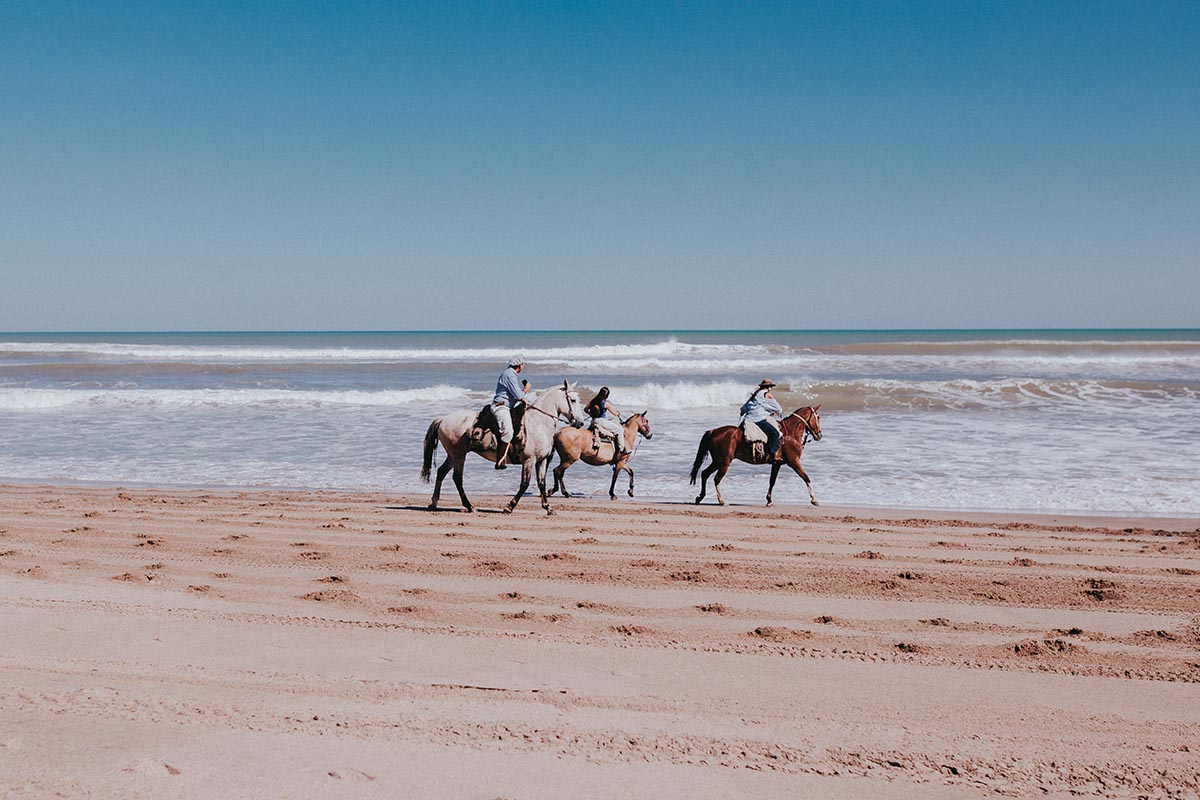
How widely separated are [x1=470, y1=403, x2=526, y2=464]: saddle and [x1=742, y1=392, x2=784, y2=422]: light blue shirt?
385 cm

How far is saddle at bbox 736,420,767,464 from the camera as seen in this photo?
1296 centimetres

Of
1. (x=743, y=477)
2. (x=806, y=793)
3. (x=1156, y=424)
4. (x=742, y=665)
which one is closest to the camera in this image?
(x=806, y=793)

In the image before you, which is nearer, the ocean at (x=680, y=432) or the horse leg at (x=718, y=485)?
the horse leg at (x=718, y=485)

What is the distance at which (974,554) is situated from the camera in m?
8.55

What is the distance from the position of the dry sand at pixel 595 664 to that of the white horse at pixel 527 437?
2113 millimetres

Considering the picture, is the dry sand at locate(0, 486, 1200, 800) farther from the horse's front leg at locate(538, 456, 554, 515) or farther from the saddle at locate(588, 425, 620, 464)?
the saddle at locate(588, 425, 620, 464)

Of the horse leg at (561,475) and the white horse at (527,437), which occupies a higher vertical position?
the white horse at (527,437)

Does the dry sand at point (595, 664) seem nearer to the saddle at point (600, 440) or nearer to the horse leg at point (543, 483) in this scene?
the horse leg at point (543, 483)

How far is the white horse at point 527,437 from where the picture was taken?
11508 millimetres

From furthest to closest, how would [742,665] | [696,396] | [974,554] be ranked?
[696,396] < [974,554] < [742,665]

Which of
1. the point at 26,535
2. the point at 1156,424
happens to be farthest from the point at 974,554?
the point at 1156,424

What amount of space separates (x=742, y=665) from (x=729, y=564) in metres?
2.83

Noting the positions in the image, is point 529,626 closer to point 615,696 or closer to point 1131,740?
point 615,696

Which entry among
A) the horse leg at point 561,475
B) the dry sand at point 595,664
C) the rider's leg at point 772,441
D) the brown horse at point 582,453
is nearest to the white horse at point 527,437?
the brown horse at point 582,453
